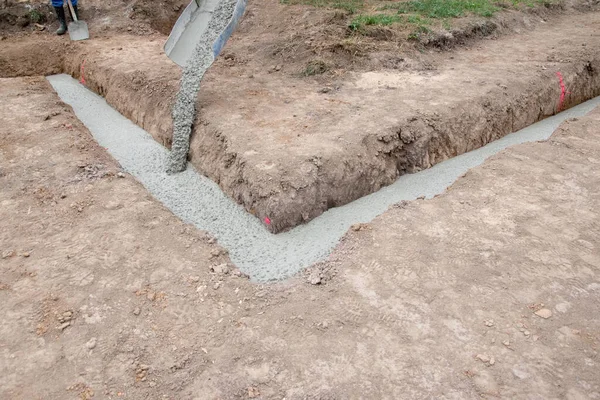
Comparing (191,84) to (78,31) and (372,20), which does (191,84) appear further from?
(78,31)

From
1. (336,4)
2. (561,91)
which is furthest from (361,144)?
(336,4)

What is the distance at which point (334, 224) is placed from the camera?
493 centimetres

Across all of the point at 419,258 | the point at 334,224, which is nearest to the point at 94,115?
the point at 334,224

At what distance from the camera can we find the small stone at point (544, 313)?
353 cm

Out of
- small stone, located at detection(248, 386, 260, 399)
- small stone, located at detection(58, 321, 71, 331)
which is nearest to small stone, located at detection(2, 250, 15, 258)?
small stone, located at detection(58, 321, 71, 331)

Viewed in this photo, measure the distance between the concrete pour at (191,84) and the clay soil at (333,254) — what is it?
0.22m

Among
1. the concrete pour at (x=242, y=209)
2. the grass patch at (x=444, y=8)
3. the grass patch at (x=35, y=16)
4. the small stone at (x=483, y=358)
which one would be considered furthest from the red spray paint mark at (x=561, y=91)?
the grass patch at (x=35, y=16)

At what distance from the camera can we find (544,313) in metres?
3.55

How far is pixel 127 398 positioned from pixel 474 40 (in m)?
8.56

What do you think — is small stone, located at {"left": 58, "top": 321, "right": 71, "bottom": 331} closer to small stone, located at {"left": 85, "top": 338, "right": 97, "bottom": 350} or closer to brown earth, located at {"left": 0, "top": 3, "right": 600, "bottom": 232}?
small stone, located at {"left": 85, "top": 338, "right": 97, "bottom": 350}

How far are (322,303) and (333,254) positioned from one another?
674 mm

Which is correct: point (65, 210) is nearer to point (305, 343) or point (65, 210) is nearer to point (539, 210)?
point (305, 343)

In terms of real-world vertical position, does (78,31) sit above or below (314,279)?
above

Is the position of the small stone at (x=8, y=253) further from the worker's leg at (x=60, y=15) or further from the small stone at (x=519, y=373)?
the worker's leg at (x=60, y=15)
